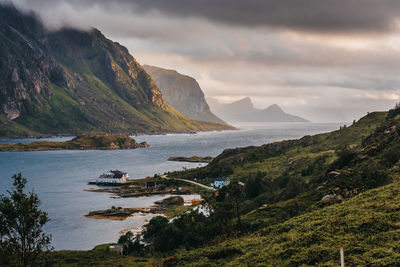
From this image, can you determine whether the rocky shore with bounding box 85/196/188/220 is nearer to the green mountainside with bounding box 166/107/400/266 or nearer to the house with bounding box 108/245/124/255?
the house with bounding box 108/245/124/255

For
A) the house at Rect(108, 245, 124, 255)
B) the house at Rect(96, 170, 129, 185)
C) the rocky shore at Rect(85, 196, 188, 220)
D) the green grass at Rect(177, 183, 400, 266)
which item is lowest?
the house at Rect(108, 245, 124, 255)

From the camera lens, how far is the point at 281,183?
346ft

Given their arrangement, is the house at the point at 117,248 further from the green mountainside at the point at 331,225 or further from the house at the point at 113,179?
the house at the point at 113,179

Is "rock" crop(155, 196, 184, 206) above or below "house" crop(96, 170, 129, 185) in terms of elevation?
below

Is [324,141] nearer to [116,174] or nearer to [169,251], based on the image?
[116,174]

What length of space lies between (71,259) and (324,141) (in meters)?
150

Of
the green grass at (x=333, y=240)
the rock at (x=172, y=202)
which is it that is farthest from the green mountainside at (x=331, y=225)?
the rock at (x=172, y=202)

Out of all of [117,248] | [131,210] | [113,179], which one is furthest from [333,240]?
[113,179]

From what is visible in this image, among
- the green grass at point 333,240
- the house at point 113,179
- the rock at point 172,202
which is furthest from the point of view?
the house at point 113,179

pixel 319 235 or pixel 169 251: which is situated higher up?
pixel 319 235

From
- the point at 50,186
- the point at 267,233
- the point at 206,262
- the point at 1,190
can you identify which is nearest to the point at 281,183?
the point at 267,233

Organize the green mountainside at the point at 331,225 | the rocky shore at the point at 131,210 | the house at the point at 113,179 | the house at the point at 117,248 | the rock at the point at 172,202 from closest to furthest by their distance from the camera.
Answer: the green mountainside at the point at 331,225 < the house at the point at 117,248 < the rocky shore at the point at 131,210 < the rock at the point at 172,202 < the house at the point at 113,179

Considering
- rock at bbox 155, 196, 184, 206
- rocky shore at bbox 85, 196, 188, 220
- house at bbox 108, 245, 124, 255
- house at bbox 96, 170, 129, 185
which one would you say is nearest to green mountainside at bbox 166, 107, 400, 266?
house at bbox 108, 245, 124, 255

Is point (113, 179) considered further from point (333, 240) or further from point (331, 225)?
point (333, 240)
